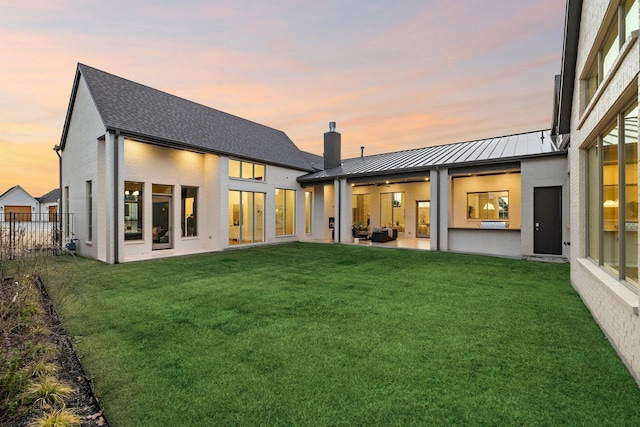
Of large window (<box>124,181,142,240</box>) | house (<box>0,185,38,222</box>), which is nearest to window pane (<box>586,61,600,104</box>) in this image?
large window (<box>124,181,142,240</box>)

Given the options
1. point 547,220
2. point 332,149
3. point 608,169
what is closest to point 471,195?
point 547,220

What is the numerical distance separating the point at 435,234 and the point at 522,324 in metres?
8.20

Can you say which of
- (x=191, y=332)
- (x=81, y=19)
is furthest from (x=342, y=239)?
(x=81, y=19)

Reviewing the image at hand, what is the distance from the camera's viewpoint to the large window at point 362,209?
19.2 meters

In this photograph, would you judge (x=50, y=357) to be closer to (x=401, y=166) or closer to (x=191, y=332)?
(x=191, y=332)

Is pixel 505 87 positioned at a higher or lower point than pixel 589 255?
higher

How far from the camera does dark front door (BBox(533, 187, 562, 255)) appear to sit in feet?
32.2

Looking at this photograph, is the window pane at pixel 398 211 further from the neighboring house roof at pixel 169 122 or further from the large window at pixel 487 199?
the neighboring house roof at pixel 169 122

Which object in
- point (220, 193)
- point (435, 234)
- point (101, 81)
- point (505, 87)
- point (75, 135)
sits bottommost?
→ point (435, 234)

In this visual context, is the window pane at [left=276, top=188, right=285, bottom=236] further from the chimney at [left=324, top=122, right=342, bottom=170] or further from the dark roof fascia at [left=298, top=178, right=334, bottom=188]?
the chimney at [left=324, top=122, right=342, bottom=170]

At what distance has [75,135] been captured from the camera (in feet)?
40.2

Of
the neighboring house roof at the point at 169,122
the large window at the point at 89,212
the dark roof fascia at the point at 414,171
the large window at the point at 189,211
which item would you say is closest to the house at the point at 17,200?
the neighboring house roof at the point at 169,122

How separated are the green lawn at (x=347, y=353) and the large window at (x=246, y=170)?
755 centimetres

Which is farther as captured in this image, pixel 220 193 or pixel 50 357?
pixel 220 193
